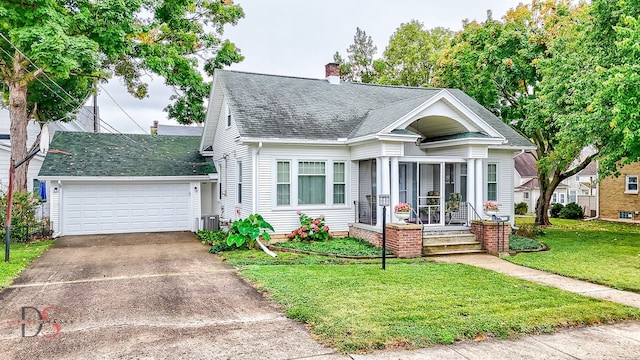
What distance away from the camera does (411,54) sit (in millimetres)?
34125

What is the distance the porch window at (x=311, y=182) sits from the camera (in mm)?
13836

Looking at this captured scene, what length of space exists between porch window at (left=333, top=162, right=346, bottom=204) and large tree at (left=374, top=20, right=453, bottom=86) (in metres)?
20.9

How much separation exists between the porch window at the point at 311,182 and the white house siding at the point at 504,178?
21.3 ft

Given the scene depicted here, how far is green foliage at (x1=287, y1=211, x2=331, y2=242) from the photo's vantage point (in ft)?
44.0

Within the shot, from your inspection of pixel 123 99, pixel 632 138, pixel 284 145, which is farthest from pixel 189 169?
pixel 632 138

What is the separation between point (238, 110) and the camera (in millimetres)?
13984

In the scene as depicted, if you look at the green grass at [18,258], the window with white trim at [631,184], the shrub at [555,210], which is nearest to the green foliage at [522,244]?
the green grass at [18,258]

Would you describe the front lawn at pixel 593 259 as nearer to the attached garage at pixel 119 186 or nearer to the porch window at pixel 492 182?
the porch window at pixel 492 182

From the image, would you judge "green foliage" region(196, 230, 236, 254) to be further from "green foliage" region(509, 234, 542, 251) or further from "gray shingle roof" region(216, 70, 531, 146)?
"green foliage" region(509, 234, 542, 251)

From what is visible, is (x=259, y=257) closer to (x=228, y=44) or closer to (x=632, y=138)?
(x=632, y=138)

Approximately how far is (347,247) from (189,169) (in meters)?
9.18

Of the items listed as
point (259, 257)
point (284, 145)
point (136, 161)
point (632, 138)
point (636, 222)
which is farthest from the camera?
point (636, 222)

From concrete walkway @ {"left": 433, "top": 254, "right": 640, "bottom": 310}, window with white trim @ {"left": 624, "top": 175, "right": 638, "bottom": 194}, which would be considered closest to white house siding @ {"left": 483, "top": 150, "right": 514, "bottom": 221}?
concrete walkway @ {"left": 433, "top": 254, "right": 640, "bottom": 310}

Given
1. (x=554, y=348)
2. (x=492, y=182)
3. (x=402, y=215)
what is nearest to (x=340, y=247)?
(x=402, y=215)
